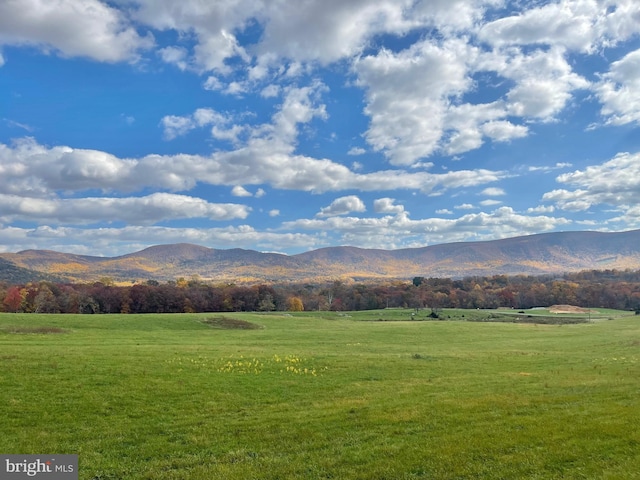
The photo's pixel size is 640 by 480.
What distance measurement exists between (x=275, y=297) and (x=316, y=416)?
126 meters

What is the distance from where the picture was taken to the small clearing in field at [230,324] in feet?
221

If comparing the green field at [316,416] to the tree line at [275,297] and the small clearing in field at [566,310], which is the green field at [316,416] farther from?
the small clearing in field at [566,310]

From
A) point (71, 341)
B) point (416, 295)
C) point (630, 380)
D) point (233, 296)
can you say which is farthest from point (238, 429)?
point (416, 295)

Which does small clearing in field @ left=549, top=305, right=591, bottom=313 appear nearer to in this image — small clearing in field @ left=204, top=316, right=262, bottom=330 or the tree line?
the tree line

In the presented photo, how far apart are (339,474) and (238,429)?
515 centimetres

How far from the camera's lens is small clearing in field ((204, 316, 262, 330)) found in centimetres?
6749

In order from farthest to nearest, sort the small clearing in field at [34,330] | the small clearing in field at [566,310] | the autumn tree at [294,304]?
1. the autumn tree at [294,304]
2. the small clearing in field at [566,310]
3. the small clearing in field at [34,330]

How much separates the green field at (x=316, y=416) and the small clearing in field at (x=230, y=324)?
1437 inches

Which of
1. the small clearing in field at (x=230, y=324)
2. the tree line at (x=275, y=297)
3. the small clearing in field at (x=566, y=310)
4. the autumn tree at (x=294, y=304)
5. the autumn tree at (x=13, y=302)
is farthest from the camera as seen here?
the autumn tree at (x=294, y=304)

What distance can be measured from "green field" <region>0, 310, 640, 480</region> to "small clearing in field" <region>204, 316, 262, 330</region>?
36497mm

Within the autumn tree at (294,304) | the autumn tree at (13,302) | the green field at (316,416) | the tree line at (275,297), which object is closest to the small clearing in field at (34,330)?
the green field at (316,416)

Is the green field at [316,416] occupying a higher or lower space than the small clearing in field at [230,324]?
higher

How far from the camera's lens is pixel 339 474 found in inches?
413

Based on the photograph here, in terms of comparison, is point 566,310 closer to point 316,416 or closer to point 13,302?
point 316,416
